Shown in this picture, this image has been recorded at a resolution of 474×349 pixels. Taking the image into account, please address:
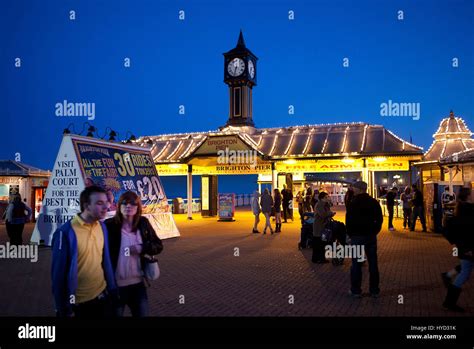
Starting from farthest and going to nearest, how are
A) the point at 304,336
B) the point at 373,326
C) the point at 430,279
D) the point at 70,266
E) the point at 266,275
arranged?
the point at 266,275 < the point at 430,279 < the point at 373,326 < the point at 304,336 < the point at 70,266

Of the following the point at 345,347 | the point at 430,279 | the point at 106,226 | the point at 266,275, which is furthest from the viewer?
the point at 266,275

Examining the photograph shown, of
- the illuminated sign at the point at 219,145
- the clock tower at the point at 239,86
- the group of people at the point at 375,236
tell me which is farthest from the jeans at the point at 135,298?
the clock tower at the point at 239,86

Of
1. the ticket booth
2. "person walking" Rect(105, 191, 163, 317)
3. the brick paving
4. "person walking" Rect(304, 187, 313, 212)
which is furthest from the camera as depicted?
the ticket booth

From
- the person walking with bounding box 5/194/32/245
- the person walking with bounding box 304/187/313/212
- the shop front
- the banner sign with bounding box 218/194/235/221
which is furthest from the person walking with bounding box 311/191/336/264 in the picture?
the shop front

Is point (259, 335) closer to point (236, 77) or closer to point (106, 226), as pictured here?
point (106, 226)

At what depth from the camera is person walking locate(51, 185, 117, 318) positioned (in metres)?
3.23

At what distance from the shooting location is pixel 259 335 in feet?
15.4

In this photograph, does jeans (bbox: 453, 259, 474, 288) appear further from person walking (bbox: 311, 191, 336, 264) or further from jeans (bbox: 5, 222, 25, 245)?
jeans (bbox: 5, 222, 25, 245)

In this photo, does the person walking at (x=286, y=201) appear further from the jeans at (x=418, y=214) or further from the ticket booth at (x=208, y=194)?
the jeans at (x=418, y=214)

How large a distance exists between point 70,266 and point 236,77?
29766mm

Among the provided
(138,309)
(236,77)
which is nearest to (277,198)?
(138,309)

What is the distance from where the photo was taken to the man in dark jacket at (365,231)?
641cm

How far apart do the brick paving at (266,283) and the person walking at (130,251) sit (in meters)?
2.07

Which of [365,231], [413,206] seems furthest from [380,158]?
[365,231]
